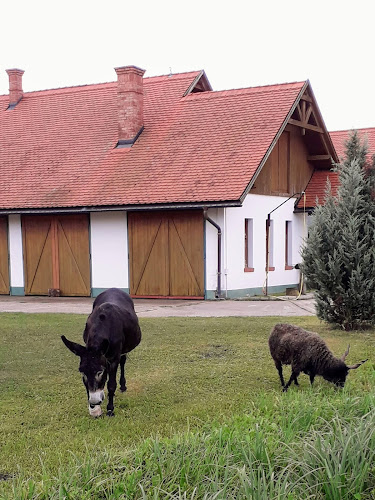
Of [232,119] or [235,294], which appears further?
[232,119]

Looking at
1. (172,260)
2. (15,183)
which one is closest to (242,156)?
(172,260)

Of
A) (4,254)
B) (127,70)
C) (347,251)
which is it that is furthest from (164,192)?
(347,251)

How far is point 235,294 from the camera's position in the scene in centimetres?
1866

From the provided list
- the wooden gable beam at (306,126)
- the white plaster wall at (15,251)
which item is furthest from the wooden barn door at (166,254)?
the wooden gable beam at (306,126)

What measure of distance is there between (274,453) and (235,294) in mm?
14377

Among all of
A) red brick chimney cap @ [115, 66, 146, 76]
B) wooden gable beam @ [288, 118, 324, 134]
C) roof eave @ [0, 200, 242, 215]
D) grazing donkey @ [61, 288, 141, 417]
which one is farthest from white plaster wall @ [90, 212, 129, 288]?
grazing donkey @ [61, 288, 141, 417]

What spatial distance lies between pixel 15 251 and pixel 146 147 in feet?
18.3

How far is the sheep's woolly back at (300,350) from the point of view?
7199mm

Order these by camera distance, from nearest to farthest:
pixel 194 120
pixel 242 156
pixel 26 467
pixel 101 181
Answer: pixel 26 467, pixel 242 156, pixel 101 181, pixel 194 120

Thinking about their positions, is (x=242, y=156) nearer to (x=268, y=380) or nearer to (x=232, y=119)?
(x=232, y=119)

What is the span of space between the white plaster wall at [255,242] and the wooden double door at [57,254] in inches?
167

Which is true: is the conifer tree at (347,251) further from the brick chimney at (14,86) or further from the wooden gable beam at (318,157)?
the brick chimney at (14,86)

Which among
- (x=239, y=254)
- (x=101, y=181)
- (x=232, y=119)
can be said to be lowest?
(x=239, y=254)

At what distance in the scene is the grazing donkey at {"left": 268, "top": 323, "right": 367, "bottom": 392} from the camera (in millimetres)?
7102
